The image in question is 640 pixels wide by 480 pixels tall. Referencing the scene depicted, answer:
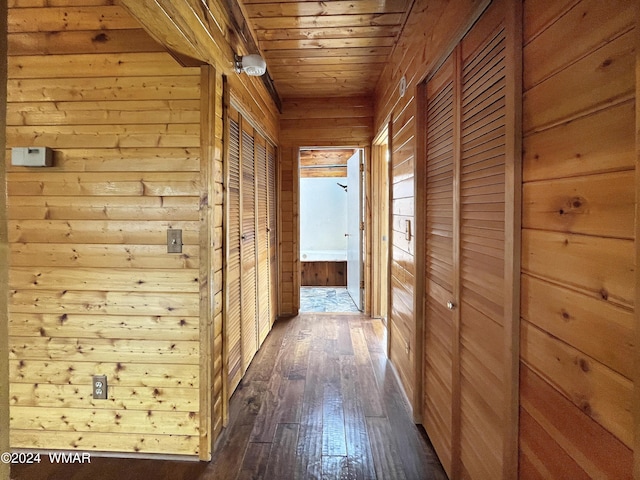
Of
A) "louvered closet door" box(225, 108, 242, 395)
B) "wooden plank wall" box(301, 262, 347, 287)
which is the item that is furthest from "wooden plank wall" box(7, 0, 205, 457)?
"wooden plank wall" box(301, 262, 347, 287)

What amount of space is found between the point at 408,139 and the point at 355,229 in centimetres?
207

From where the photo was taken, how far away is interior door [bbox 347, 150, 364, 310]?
13.0 feet

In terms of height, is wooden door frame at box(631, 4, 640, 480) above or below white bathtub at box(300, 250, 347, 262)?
above

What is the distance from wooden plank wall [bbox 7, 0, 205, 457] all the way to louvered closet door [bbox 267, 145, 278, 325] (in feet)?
5.87

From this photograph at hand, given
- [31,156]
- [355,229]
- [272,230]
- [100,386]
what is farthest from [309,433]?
[355,229]

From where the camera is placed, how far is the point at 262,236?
312 cm

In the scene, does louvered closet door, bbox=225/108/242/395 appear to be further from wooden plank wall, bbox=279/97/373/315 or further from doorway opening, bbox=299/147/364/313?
doorway opening, bbox=299/147/364/313

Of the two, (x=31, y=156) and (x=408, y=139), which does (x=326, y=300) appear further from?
(x=31, y=156)

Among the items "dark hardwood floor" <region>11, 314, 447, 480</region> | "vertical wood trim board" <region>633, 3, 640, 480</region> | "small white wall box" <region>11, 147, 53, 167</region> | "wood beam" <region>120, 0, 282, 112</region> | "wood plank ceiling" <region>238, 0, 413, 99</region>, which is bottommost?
"dark hardwood floor" <region>11, 314, 447, 480</region>

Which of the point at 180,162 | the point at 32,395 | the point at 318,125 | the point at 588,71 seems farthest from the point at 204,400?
the point at 318,125

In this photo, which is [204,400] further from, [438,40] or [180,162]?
[438,40]

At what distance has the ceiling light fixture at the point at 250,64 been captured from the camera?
1836 mm

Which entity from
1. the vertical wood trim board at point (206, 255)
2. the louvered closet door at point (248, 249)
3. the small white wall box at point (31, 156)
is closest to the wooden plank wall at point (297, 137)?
the louvered closet door at point (248, 249)

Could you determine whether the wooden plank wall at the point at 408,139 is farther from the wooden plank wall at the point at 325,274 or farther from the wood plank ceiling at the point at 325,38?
the wooden plank wall at the point at 325,274
